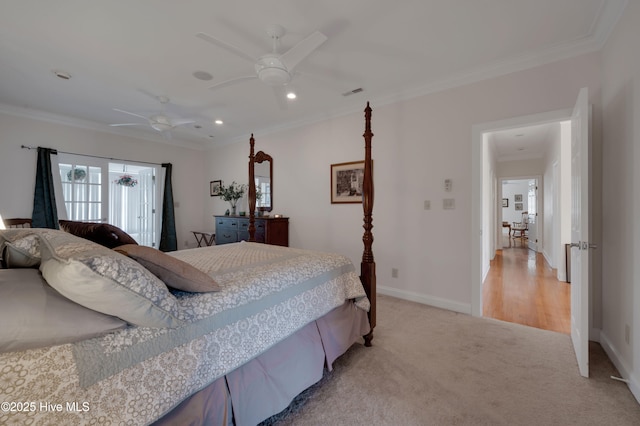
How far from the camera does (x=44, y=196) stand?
4.04 meters

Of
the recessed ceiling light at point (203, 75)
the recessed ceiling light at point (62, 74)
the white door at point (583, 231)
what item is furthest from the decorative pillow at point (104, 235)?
the white door at point (583, 231)

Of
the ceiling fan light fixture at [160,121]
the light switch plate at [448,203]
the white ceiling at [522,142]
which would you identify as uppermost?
the white ceiling at [522,142]

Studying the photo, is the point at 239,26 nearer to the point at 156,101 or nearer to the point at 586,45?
the point at 156,101

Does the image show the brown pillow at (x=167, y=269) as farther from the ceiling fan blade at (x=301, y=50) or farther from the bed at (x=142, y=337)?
the ceiling fan blade at (x=301, y=50)

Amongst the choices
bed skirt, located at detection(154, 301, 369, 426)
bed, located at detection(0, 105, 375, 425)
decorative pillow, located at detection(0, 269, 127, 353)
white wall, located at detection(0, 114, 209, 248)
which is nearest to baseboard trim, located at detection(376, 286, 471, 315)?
bed skirt, located at detection(154, 301, 369, 426)

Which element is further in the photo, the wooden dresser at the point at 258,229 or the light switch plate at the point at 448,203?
the wooden dresser at the point at 258,229

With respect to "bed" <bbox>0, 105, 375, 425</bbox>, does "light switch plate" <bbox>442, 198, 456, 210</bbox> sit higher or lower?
higher

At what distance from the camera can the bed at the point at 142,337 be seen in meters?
0.81

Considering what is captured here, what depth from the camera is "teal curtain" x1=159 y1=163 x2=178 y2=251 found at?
5.44 meters

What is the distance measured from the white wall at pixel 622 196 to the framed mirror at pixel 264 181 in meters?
4.16

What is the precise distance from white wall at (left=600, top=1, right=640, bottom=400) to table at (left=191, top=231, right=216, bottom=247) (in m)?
5.45

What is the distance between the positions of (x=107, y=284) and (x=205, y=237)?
506 centimetres

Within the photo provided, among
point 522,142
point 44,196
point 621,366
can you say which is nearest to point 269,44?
point 621,366

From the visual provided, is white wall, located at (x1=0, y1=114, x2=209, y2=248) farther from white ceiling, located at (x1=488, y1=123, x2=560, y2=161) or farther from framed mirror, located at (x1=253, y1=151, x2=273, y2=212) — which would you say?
white ceiling, located at (x1=488, y1=123, x2=560, y2=161)
